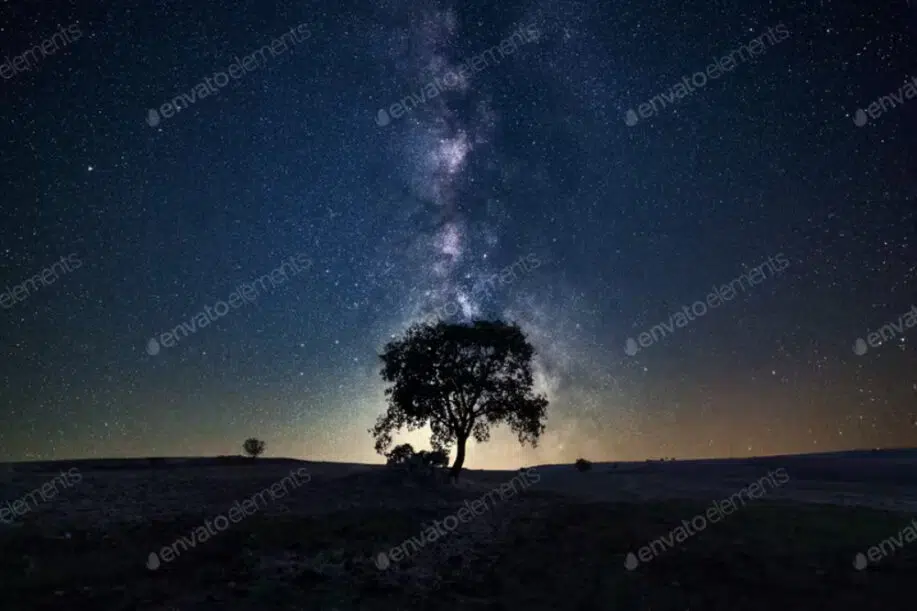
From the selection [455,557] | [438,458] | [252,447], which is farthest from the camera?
[252,447]

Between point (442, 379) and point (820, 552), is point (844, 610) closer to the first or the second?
point (820, 552)

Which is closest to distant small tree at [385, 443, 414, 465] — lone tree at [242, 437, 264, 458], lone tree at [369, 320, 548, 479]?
lone tree at [369, 320, 548, 479]

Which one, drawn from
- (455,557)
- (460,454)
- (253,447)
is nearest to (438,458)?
(460,454)

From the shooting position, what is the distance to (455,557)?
59.5 ft

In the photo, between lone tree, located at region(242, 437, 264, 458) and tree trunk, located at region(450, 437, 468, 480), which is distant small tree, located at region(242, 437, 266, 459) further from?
tree trunk, located at region(450, 437, 468, 480)

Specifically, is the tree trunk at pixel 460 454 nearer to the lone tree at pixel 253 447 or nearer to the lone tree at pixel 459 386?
the lone tree at pixel 459 386

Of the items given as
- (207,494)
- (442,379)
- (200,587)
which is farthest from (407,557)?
(442,379)

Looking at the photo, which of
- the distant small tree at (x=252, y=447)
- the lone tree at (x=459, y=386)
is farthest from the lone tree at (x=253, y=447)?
the lone tree at (x=459, y=386)

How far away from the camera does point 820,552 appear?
17.6 meters

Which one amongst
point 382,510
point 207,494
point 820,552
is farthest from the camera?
point 207,494

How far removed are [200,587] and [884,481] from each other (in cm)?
4901

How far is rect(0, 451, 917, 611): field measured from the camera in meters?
14.6

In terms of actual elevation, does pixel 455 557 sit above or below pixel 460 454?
below

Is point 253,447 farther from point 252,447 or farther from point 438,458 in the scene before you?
point 438,458
